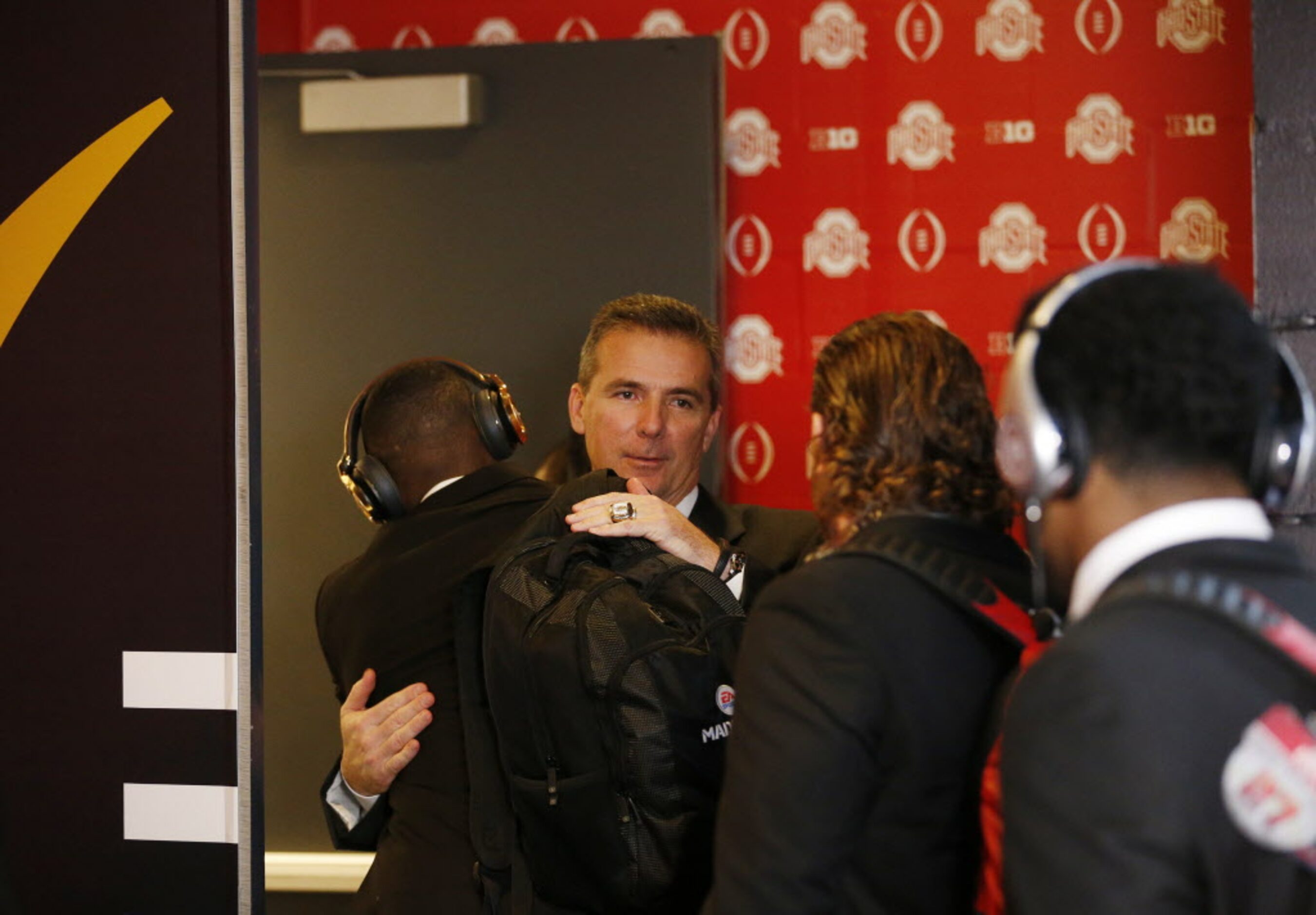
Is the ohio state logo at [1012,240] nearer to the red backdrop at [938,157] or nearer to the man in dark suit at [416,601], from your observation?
the red backdrop at [938,157]

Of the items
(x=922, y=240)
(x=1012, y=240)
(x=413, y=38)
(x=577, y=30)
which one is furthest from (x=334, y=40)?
(x=1012, y=240)

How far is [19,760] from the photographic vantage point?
2.14 meters

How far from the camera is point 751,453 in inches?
136

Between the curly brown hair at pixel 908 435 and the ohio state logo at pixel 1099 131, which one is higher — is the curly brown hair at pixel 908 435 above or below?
below

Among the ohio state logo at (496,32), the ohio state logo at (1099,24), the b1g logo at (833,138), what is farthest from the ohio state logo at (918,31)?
the ohio state logo at (496,32)

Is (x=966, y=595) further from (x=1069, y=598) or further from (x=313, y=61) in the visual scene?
(x=313, y=61)

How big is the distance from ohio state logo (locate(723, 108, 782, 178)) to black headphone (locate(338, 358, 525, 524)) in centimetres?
148

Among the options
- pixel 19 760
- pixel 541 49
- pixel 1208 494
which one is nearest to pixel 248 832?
pixel 19 760

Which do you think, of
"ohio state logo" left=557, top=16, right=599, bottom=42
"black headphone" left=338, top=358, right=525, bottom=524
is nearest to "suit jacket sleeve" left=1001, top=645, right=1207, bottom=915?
"black headphone" left=338, top=358, right=525, bottom=524

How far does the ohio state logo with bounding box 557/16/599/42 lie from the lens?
356 centimetres

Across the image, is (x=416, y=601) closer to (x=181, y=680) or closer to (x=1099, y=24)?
(x=181, y=680)

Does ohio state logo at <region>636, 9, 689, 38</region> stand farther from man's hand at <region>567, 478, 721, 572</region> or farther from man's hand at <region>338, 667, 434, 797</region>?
man's hand at <region>338, 667, 434, 797</region>

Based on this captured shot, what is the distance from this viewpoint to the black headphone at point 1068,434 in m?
1.06

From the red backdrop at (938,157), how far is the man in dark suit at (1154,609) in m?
2.24
